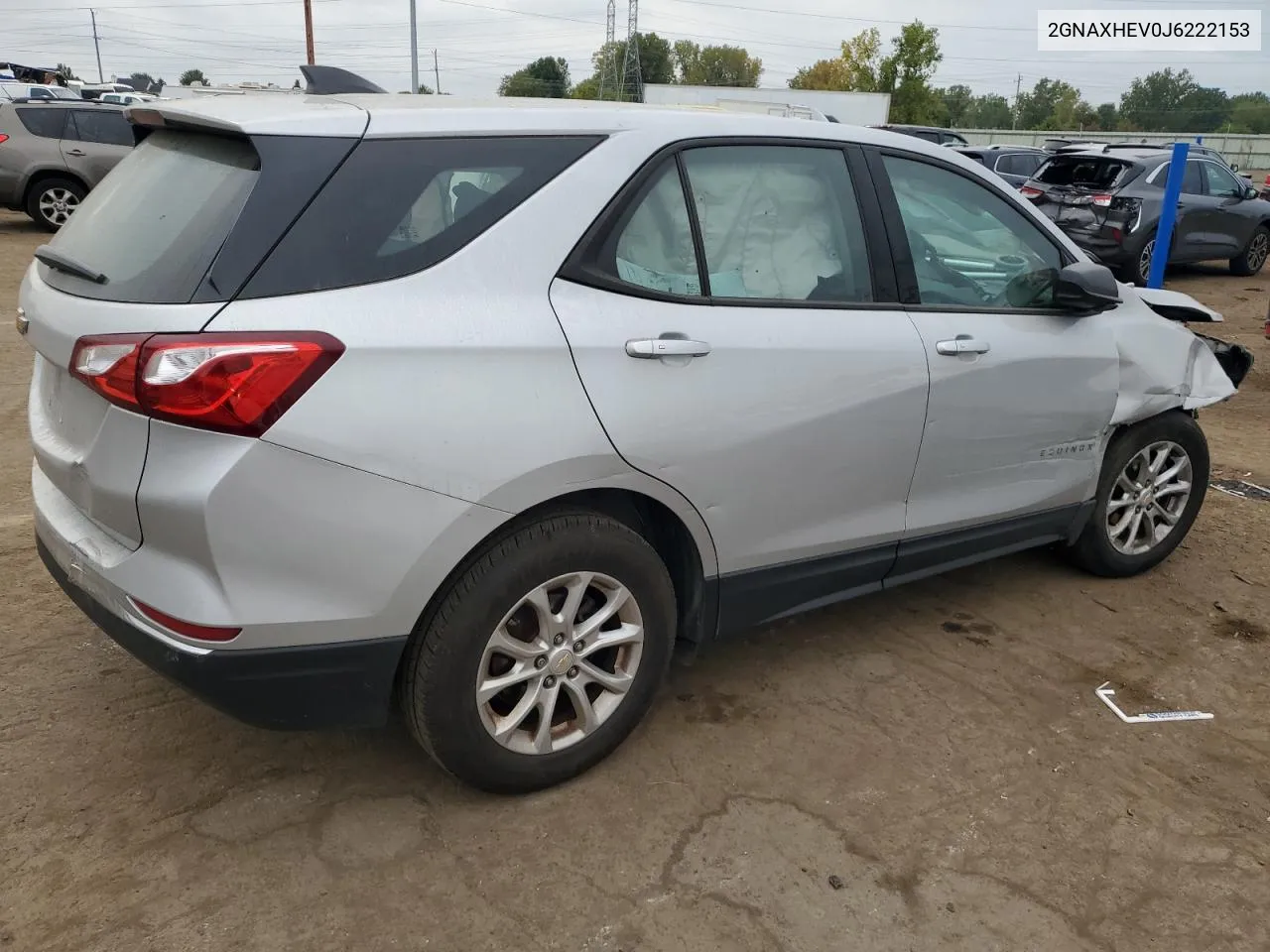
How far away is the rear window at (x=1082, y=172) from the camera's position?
12.7m

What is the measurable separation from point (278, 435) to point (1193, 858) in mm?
2484

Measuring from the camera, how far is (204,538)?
2129 millimetres

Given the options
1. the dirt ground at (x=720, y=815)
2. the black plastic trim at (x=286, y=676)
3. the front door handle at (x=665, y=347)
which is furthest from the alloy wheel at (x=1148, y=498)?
the black plastic trim at (x=286, y=676)

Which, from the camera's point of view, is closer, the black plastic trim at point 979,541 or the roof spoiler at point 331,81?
the roof spoiler at point 331,81

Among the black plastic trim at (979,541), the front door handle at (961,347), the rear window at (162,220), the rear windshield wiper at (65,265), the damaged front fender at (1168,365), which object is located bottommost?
the black plastic trim at (979,541)

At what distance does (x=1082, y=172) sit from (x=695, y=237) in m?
12.1

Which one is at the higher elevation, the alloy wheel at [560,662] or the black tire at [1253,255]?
the alloy wheel at [560,662]

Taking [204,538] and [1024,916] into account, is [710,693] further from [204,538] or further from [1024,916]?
[204,538]

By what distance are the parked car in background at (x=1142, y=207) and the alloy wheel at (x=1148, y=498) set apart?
26.8 ft

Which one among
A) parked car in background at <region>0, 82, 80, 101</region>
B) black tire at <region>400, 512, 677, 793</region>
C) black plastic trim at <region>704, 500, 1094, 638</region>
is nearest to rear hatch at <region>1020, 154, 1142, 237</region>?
black plastic trim at <region>704, 500, 1094, 638</region>

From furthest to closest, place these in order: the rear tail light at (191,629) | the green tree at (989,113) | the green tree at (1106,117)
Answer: the green tree at (989,113) < the green tree at (1106,117) < the rear tail light at (191,629)

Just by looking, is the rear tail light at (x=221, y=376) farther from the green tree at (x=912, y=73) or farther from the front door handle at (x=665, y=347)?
the green tree at (x=912, y=73)

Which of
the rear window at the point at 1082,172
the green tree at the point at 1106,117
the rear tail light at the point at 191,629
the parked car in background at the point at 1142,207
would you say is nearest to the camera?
the rear tail light at the point at 191,629

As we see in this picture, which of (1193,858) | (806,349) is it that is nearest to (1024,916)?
(1193,858)
